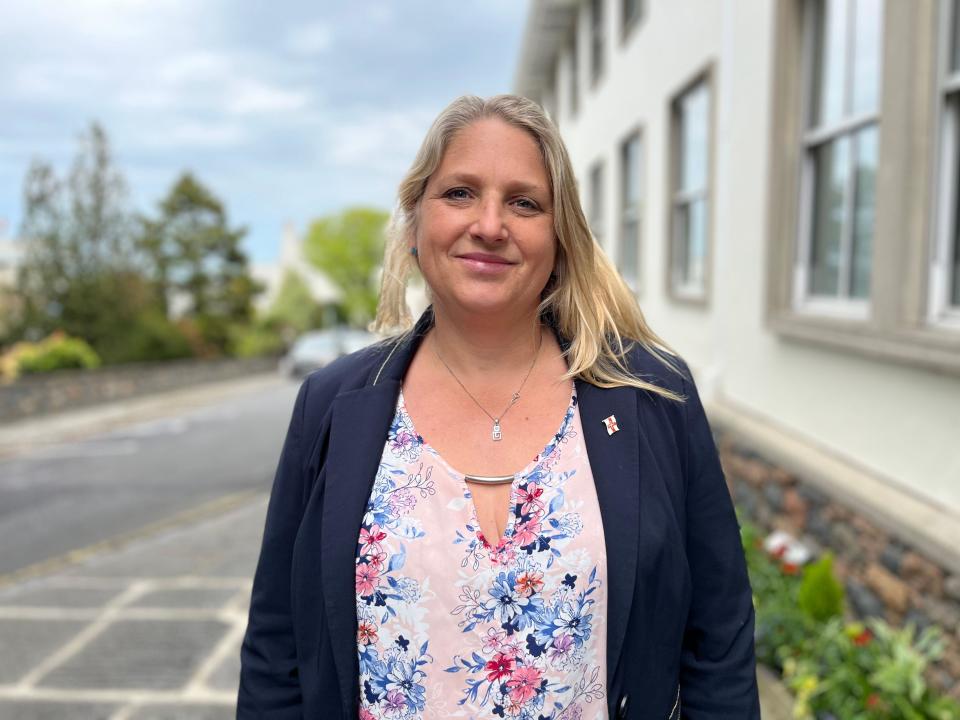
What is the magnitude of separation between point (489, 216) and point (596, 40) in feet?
37.2

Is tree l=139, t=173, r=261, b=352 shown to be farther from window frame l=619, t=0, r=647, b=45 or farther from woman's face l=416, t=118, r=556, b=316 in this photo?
woman's face l=416, t=118, r=556, b=316

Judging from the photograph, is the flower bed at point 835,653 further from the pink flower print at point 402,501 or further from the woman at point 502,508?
the pink flower print at point 402,501

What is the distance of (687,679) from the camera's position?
174 centimetres

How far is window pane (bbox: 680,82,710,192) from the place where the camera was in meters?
6.98

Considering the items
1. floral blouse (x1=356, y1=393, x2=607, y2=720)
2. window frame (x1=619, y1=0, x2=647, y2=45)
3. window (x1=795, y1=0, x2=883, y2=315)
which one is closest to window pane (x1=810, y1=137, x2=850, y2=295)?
window (x1=795, y1=0, x2=883, y2=315)

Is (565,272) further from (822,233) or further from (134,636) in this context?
(134,636)

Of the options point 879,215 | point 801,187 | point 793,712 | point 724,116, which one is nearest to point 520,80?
point 724,116

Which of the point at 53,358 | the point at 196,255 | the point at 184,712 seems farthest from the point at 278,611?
the point at 196,255

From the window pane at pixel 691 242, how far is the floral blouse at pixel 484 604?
5.91 m

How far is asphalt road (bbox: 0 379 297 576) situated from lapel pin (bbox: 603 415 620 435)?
5.84 meters

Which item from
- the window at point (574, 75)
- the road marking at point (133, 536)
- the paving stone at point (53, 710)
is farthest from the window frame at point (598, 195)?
the paving stone at point (53, 710)

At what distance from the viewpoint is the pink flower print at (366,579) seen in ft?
5.28

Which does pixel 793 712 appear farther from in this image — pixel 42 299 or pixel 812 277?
pixel 42 299

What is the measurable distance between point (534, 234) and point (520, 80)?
17.5 metres
